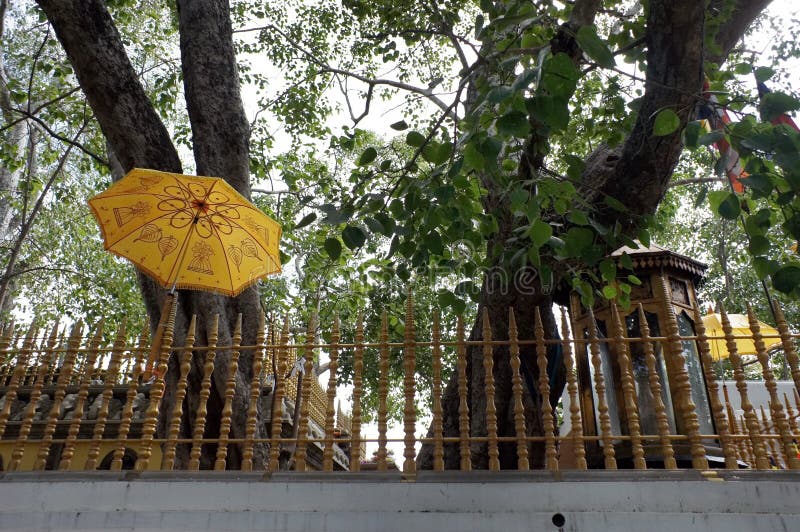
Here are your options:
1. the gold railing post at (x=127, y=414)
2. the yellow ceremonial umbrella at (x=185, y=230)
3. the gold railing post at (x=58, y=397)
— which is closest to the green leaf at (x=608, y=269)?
the yellow ceremonial umbrella at (x=185, y=230)

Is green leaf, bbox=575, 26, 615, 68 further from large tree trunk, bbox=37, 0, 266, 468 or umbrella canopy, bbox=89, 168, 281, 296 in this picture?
large tree trunk, bbox=37, 0, 266, 468

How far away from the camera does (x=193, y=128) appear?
5.37 metres

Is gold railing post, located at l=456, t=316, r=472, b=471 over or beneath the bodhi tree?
beneath

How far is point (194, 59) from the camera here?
5551 mm

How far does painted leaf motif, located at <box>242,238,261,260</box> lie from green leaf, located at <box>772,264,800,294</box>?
3.37 meters

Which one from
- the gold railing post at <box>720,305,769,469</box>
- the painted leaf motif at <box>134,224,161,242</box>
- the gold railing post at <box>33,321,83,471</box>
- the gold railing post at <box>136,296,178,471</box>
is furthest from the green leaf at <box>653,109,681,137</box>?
the gold railing post at <box>33,321,83,471</box>

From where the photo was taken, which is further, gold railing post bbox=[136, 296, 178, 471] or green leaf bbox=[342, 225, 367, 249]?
gold railing post bbox=[136, 296, 178, 471]

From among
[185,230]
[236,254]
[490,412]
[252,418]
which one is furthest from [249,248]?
[490,412]

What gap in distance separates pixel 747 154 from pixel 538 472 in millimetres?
1944

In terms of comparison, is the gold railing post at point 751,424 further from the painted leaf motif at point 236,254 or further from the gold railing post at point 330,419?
the painted leaf motif at point 236,254

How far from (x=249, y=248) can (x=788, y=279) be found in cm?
346

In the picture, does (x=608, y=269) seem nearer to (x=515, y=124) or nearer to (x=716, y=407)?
(x=716, y=407)

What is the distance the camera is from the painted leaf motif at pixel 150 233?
4395mm

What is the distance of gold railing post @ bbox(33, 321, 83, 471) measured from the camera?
3.68m
